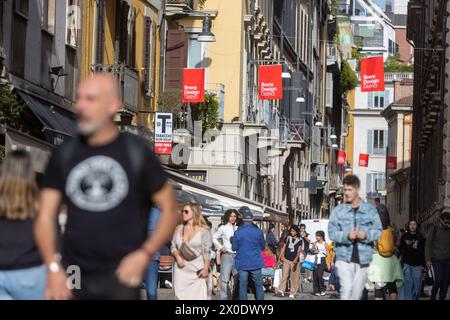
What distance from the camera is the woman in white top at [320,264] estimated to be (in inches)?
1261

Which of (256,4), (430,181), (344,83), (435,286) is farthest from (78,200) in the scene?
(344,83)

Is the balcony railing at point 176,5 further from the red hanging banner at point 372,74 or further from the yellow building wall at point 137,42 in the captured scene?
the red hanging banner at point 372,74

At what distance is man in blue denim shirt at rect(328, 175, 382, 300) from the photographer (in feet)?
48.2

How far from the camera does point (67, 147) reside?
7938mm

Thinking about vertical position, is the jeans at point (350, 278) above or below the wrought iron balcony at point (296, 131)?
below

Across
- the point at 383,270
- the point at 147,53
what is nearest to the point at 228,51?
the point at 147,53

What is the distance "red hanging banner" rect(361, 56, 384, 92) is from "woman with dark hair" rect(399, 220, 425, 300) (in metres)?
18.3

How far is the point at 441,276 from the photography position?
24688mm

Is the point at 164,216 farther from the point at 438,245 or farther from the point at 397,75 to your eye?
the point at 397,75

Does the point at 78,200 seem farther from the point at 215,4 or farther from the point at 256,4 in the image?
the point at 256,4

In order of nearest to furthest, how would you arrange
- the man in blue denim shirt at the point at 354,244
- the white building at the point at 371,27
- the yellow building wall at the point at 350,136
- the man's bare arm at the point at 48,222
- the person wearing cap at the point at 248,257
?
the man's bare arm at the point at 48,222
the man in blue denim shirt at the point at 354,244
the person wearing cap at the point at 248,257
the yellow building wall at the point at 350,136
the white building at the point at 371,27

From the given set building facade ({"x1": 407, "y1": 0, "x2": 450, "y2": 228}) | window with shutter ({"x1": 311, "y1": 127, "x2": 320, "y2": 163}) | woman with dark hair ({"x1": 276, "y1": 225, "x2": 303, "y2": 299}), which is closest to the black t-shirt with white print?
woman with dark hair ({"x1": 276, "y1": 225, "x2": 303, "y2": 299})

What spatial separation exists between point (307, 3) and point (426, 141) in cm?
2377

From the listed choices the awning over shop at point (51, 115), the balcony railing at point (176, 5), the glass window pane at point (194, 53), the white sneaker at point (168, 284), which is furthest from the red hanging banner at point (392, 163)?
the awning over shop at point (51, 115)
